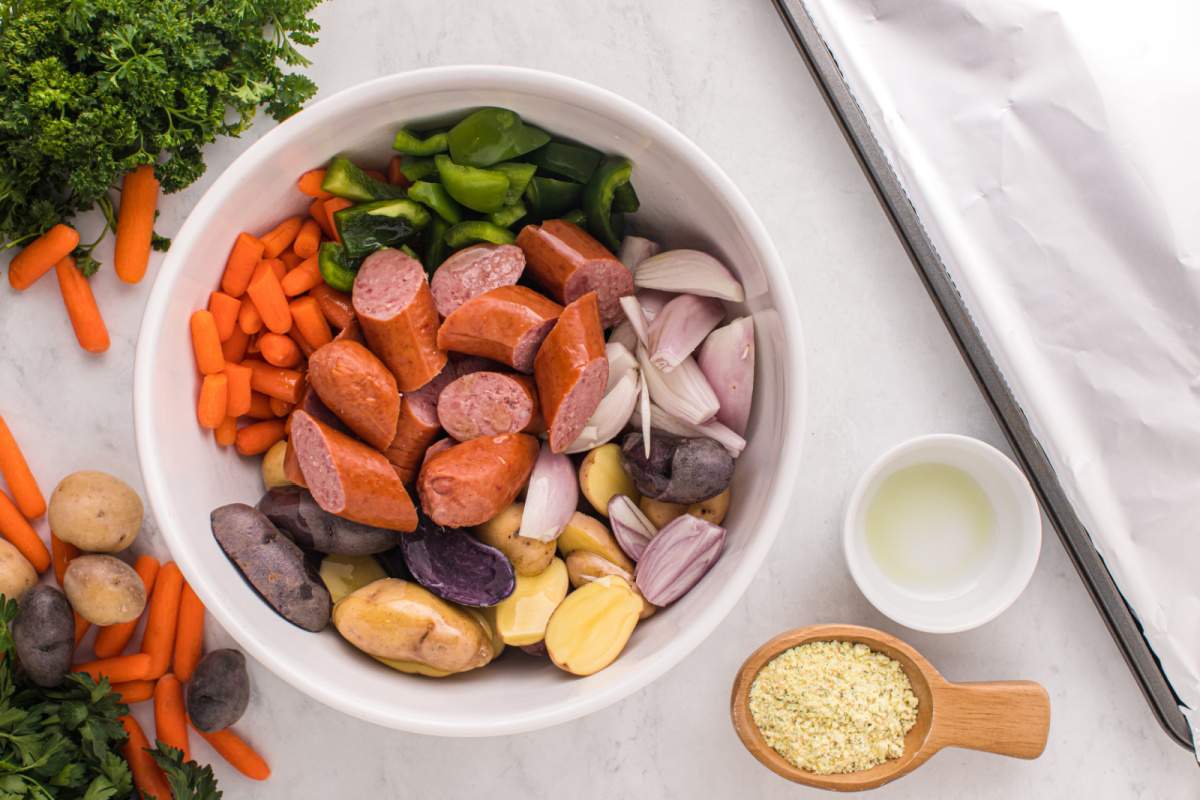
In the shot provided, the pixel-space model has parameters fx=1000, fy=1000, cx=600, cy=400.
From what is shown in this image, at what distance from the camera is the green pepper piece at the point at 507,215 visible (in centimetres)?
120

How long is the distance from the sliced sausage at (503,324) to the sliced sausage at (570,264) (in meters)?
0.04

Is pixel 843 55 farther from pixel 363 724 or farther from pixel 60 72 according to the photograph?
pixel 363 724

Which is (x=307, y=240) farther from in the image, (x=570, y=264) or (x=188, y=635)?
(x=188, y=635)

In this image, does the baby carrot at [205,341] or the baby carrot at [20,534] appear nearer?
the baby carrot at [205,341]

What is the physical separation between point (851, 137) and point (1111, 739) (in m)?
0.99

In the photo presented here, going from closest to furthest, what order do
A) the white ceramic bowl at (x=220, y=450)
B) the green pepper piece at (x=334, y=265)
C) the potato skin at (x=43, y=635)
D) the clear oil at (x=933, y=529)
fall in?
1. the white ceramic bowl at (x=220, y=450)
2. the green pepper piece at (x=334, y=265)
3. the potato skin at (x=43, y=635)
4. the clear oil at (x=933, y=529)

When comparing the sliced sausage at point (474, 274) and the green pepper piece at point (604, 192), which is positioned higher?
the green pepper piece at point (604, 192)

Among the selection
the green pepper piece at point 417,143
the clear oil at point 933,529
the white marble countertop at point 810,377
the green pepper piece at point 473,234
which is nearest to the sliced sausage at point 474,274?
the green pepper piece at point 473,234

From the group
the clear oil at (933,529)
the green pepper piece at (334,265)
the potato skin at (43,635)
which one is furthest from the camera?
the clear oil at (933,529)

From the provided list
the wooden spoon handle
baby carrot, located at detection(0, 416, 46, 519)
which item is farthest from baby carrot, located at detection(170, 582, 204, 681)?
the wooden spoon handle

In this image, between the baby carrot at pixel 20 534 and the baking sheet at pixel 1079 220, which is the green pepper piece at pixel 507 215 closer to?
the baking sheet at pixel 1079 220

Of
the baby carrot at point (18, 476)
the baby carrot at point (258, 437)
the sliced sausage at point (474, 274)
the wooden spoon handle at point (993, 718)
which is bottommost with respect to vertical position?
the wooden spoon handle at point (993, 718)

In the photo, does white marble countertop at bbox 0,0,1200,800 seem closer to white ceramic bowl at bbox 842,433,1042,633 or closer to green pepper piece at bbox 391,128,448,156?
white ceramic bowl at bbox 842,433,1042,633

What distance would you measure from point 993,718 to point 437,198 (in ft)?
3.36
